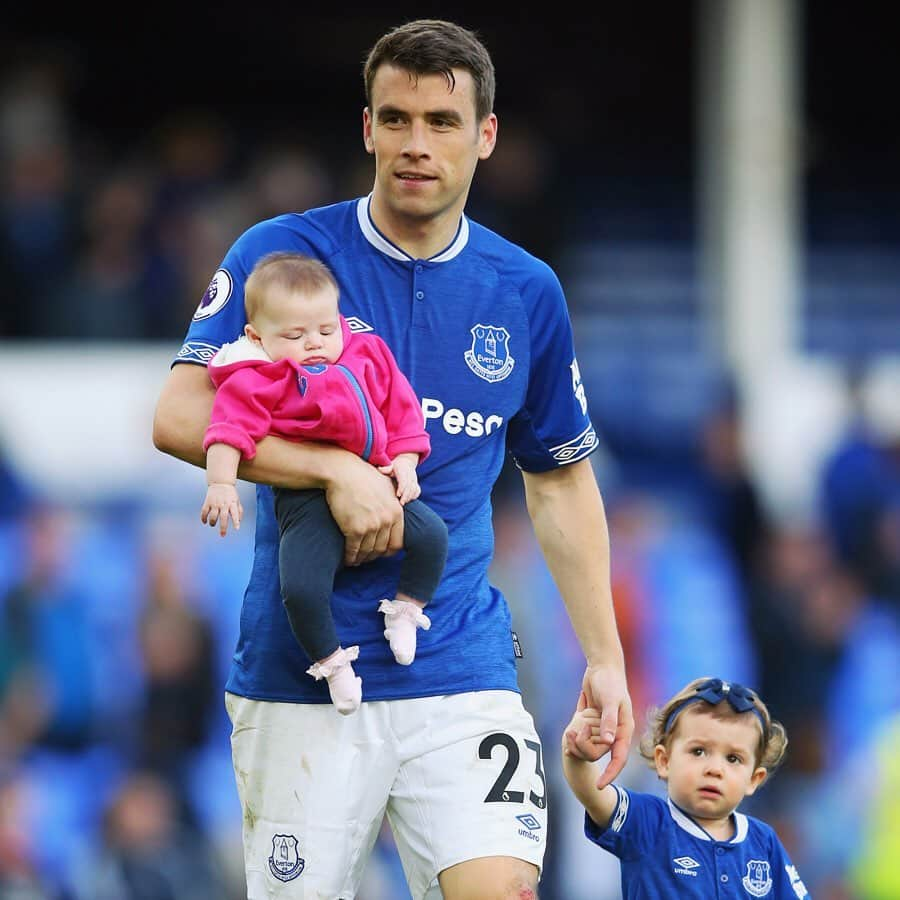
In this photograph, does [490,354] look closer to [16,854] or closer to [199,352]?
[199,352]

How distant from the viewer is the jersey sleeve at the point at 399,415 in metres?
3.87

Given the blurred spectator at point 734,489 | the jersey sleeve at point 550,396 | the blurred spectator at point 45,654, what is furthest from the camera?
the blurred spectator at point 734,489

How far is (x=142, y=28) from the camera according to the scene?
1543 cm

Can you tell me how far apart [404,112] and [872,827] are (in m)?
6.41

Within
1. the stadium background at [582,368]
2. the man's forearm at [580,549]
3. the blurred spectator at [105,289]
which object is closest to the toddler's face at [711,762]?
the man's forearm at [580,549]

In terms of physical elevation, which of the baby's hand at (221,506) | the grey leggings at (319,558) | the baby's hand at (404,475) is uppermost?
the baby's hand at (404,475)

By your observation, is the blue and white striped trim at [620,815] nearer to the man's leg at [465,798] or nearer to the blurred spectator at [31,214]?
the man's leg at [465,798]

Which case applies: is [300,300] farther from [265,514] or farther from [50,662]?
[50,662]

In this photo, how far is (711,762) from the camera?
407cm

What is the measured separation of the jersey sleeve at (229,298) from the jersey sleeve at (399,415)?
12.5 inches

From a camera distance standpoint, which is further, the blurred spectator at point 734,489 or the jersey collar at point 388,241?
the blurred spectator at point 734,489

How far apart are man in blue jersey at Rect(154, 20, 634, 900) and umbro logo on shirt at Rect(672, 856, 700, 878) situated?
0.22 m

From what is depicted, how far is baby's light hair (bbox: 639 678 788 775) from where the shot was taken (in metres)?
4.12

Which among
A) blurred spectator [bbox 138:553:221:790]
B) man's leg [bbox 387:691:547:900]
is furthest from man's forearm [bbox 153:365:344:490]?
blurred spectator [bbox 138:553:221:790]
